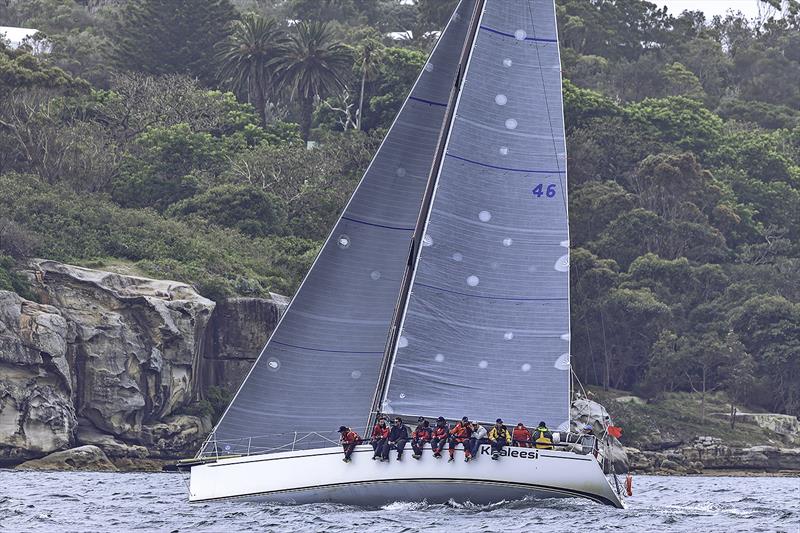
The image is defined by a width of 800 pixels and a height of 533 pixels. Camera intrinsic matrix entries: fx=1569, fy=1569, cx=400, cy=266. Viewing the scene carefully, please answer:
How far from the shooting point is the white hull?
1009 inches

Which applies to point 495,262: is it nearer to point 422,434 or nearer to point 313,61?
point 422,434

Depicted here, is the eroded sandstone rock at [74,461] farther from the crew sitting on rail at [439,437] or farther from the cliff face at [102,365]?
the crew sitting on rail at [439,437]

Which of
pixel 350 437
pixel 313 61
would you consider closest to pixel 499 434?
pixel 350 437

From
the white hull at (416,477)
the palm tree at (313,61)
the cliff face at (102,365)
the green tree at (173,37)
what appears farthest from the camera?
the green tree at (173,37)

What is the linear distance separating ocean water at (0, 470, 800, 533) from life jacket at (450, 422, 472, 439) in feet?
4.11

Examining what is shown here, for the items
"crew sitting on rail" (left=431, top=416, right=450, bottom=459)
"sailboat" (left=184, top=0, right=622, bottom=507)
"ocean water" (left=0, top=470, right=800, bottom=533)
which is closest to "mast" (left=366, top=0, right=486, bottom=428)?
"sailboat" (left=184, top=0, right=622, bottom=507)

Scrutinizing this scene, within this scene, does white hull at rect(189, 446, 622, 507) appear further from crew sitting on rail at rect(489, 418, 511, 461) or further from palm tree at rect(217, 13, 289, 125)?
palm tree at rect(217, 13, 289, 125)

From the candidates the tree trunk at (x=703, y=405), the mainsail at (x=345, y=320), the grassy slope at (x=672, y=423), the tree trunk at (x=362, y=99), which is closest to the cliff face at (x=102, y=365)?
the grassy slope at (x=672, y=423)

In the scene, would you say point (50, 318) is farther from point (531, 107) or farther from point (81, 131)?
point (531, 107)

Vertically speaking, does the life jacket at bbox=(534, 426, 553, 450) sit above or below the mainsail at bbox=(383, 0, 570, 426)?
below

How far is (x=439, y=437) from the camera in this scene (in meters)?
25.7

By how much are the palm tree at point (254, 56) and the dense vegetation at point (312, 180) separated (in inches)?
5.4

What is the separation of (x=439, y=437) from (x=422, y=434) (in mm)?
326

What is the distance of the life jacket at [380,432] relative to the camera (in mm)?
25656
